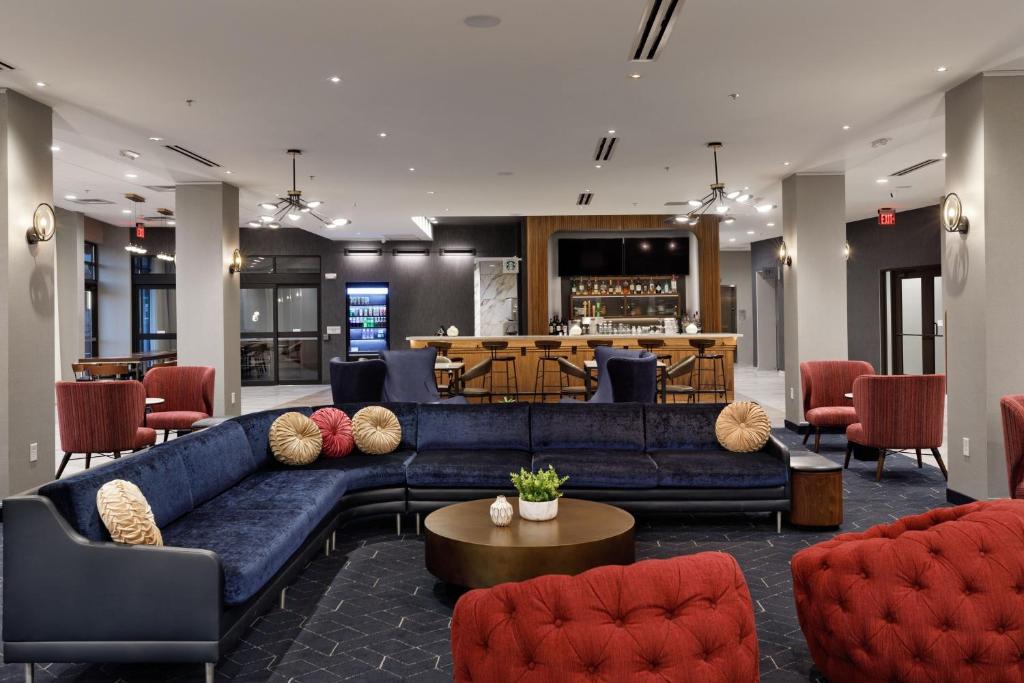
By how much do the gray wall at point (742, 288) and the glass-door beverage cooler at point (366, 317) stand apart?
934 cm

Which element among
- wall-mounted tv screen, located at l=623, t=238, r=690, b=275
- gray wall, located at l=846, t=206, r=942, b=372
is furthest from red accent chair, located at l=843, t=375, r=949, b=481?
wall-mounted tv screen, located at l=623, t=238, r=690, b=275

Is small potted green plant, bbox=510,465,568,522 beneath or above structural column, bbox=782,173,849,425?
beneath

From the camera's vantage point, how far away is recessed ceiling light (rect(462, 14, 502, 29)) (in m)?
4.67

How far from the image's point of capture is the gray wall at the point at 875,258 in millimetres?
13234

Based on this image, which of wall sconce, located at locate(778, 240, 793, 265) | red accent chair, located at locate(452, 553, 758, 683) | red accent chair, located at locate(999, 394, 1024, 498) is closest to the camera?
red accent chair, located at locate(452, 553, 758, 683)

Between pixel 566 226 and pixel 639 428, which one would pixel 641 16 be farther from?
pixel 566 226

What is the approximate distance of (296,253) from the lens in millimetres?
16078

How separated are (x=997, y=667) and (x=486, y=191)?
9.18m

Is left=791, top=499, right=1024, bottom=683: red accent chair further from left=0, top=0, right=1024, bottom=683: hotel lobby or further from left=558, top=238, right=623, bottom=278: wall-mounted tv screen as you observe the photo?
left=558, top=238, right=623, bottom=278: wall-mounted tv screen

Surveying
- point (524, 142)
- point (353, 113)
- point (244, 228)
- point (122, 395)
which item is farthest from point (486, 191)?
point (244, 228)

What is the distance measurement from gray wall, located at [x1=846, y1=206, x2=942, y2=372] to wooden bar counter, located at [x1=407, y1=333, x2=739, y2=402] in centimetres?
390

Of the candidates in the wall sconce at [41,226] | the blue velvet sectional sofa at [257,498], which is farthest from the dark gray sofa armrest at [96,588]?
the wall sconce at [41,226]

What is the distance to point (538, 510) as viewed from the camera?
4.11 meters

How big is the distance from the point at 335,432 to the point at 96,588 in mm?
2635
